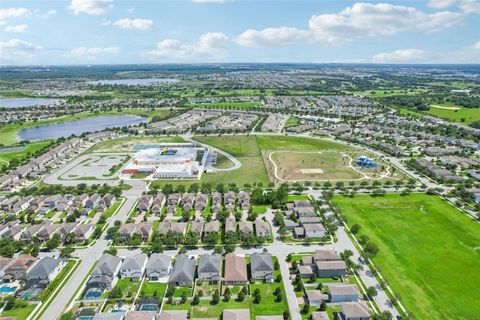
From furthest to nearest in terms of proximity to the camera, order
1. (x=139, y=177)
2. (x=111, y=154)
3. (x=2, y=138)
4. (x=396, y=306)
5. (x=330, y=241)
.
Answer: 1. (x=2, y=138)
2. (x=111, y=154)
3. (x=139, y=177)
4. (x=330, y=241)
5. (x=396, y=306)

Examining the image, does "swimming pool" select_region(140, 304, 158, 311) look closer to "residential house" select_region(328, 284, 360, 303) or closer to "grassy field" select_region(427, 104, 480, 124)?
"residential house" select_region(328, 284, 360, 303)

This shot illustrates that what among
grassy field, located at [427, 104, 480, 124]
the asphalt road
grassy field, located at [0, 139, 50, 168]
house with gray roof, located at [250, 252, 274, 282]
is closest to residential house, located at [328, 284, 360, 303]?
house with gray roof, located at [250, 252, 274, 282]

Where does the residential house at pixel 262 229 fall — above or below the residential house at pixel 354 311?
above

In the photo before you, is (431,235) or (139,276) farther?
(431,235)

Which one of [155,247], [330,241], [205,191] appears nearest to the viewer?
[155,247]

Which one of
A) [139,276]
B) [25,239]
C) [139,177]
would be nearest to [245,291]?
[139,276]

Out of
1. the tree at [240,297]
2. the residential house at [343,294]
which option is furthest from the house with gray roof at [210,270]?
the residential house at [343,294]

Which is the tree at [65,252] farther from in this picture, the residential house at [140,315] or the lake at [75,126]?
the lake at [75,126]

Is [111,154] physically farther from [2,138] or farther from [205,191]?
[2,138]
